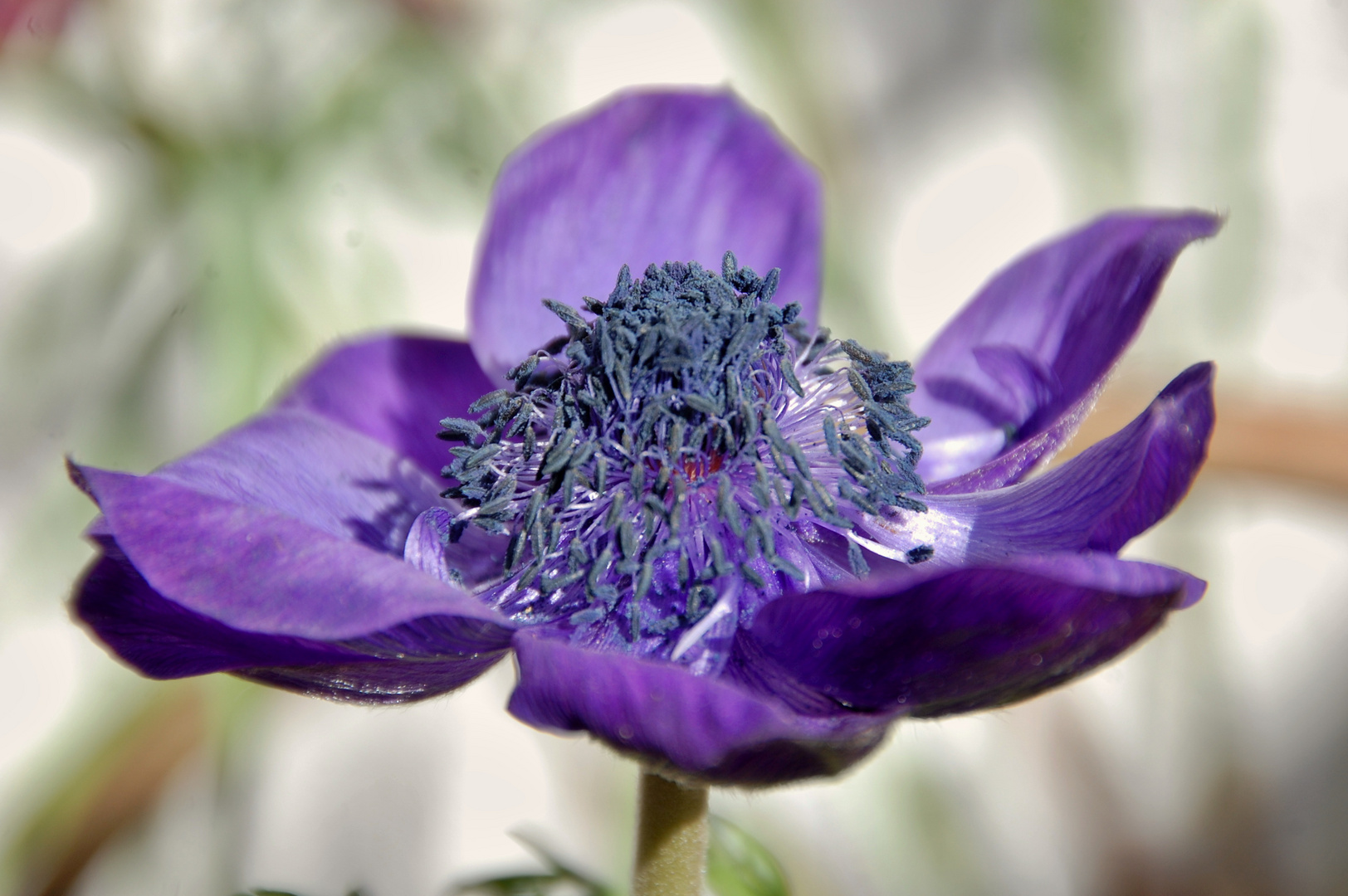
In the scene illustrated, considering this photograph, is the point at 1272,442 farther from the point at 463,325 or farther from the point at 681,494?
the point at 463,325

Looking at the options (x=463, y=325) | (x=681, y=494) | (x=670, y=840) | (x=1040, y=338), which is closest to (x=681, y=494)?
(x=681, y=494)

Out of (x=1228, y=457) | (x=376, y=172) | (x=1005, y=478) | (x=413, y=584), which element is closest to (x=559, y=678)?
(x=413, y=584)

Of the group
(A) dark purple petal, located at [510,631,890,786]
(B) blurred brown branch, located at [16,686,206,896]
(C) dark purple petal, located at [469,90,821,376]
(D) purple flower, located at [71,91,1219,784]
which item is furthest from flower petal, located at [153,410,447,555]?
(B) blurred brown branch, located at [16,686,206,896]

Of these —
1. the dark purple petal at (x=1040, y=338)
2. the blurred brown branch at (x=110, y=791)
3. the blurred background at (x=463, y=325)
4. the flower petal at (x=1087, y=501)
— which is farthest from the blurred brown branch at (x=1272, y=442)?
the blurred brown branch at (x=110, y=791)

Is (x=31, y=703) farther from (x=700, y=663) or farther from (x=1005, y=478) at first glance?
(x=1005, y=478)

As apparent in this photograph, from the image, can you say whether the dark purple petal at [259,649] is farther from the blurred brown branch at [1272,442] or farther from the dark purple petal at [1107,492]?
the blurred brown branch at [1272,442]
